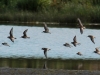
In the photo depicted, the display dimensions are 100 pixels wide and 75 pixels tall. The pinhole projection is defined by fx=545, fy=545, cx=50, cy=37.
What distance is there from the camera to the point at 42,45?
97.0 ft

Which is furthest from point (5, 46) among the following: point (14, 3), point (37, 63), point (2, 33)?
point (14, 3)

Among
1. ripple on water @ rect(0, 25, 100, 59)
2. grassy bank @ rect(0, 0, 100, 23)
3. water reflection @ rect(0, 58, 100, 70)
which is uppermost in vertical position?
grassy bank @ rect(0, 0, 100, 23)

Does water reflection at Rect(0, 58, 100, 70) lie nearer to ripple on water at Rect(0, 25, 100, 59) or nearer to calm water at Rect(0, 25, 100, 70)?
calm water at Rect(0, 25, 100, 70)

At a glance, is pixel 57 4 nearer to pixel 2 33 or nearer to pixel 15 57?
pixel 2 33

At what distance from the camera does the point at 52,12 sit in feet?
165

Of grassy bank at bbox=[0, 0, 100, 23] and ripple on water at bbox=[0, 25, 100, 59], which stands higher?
grassy bank at bbox=[0, 0, 100, 23]

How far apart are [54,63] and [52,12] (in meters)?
28.6

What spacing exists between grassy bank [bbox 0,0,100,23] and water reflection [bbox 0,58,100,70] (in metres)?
23.2

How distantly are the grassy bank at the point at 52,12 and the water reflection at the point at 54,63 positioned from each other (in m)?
23.2

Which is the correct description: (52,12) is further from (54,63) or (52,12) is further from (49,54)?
(54,63)

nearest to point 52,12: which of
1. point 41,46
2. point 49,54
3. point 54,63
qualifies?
point 41,46

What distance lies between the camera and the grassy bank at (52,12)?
46.8 meters

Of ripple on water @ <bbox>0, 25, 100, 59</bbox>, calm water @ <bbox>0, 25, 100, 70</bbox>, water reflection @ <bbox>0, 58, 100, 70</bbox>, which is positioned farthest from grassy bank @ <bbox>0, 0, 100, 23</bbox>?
water reflection @ <bbox>0, 58, 100, 70</bbox>

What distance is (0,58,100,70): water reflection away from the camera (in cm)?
2052
